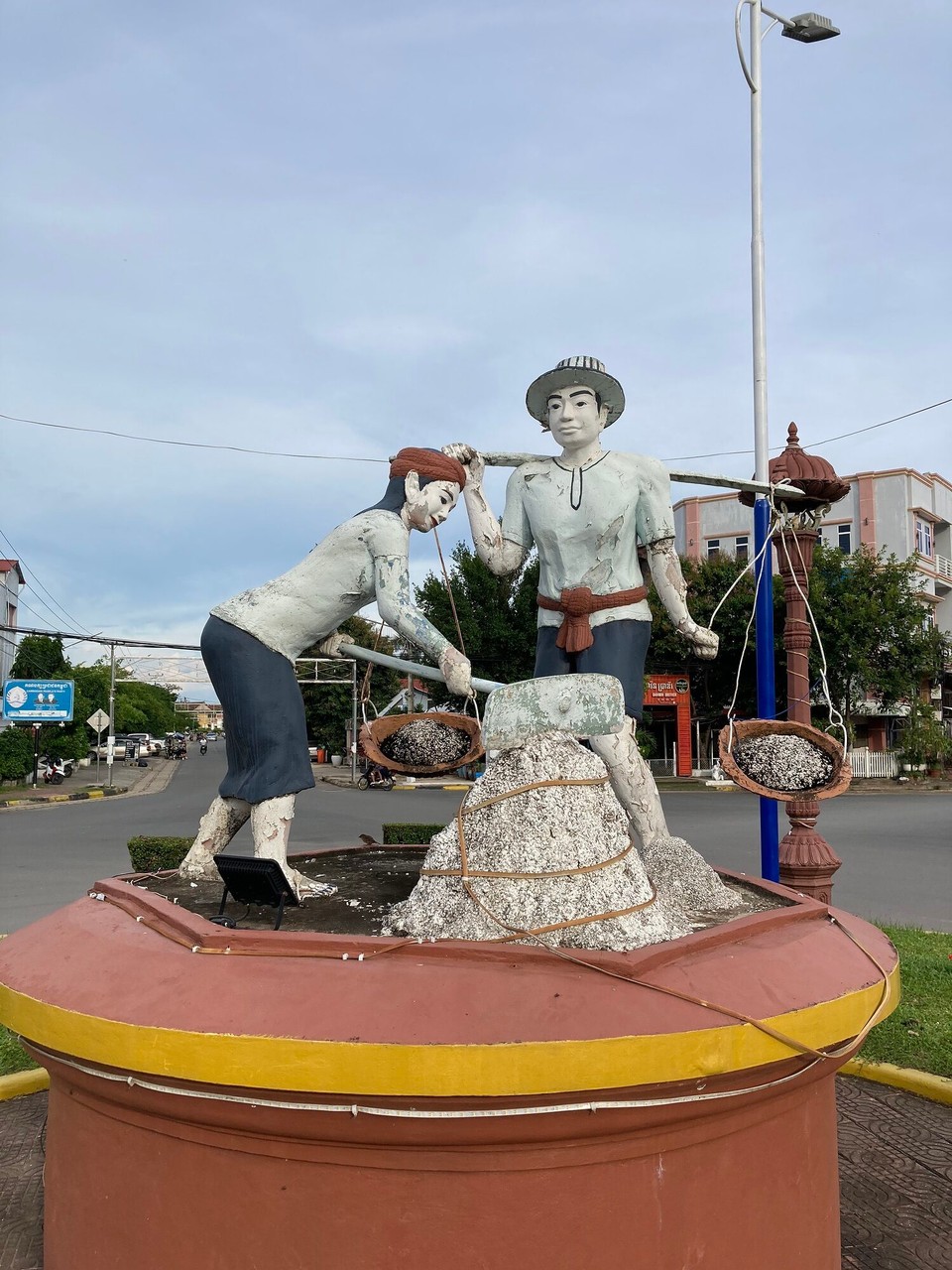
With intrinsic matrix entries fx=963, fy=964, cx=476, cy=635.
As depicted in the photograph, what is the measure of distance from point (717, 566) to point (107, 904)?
23.1 meters

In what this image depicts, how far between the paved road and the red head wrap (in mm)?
5522

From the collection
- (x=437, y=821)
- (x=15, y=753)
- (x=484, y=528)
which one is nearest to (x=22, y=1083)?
(x=484, y=528)

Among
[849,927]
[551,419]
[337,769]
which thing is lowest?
[337,769]

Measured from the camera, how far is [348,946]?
2.13 m

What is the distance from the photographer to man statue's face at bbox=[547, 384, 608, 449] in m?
3.56

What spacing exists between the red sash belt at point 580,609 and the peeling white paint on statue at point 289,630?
1.99 ft

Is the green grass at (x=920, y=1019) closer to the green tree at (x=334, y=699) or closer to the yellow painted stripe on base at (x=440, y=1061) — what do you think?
the yellow painted stripe on base at (x=440, y=1061)

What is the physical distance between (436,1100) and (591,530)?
7.23ft

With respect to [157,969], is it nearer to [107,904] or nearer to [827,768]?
[107,904]

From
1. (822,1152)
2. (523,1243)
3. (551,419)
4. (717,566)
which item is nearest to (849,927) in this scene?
(822,1152)

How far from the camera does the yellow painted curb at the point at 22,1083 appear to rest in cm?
417

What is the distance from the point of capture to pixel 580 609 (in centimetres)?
354

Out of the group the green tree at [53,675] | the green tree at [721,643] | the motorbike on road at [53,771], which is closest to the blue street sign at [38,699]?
the motorbike on road at [53,771]

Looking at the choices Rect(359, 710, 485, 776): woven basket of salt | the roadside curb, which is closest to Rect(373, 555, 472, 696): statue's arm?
Rect(359, 710, 485, 776): woven basket of salt
